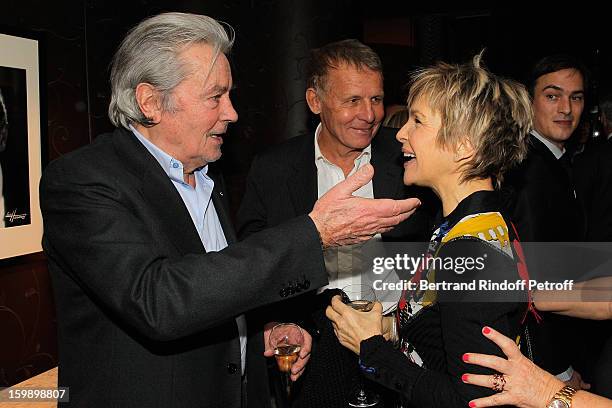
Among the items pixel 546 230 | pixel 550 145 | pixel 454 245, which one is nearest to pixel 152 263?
pixel 454 245

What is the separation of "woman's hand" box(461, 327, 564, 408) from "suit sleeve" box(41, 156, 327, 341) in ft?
1.48

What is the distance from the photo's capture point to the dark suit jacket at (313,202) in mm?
2836

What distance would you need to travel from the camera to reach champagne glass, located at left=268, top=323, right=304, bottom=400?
6.61ft

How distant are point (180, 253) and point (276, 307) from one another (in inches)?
26.1

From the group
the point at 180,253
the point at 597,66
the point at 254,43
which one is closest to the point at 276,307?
the point at 180,253

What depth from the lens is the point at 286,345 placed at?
205cm

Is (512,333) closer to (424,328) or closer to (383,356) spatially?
(424,328)

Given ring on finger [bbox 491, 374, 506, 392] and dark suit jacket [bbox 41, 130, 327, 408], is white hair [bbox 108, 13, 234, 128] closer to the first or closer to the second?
dark suit jacket [bbox 41, 130, 327, 408]

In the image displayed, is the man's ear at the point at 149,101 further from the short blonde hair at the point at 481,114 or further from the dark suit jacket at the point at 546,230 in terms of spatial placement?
the dark suit jacket at the point at 546,230

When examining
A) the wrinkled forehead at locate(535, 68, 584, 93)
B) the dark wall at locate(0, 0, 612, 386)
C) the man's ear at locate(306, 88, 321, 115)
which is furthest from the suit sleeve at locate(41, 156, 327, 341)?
the wrinkled forehead at locate(535, 68, 584, 93)

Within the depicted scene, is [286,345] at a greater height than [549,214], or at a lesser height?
lesser

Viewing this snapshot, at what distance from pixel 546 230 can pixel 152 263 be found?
2.20 meters

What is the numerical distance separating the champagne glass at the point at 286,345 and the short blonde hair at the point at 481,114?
790 millimetres

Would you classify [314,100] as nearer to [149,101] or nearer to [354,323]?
[149,101]
